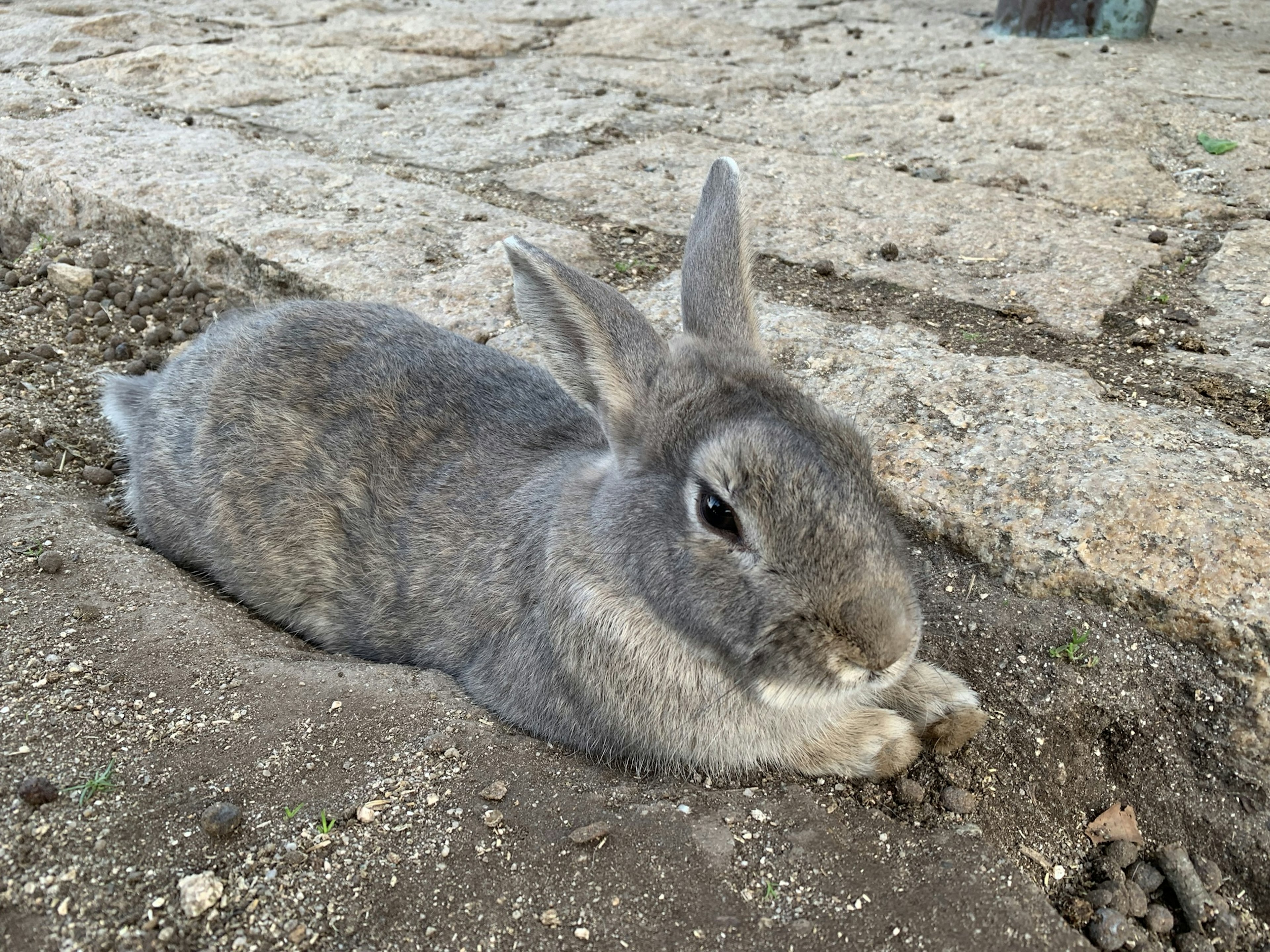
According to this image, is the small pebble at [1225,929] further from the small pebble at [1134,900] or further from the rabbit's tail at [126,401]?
the rabbit's tail at [126,401]

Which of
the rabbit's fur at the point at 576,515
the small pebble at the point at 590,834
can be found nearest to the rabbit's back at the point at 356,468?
the rabbit's fur at the point at 576,515

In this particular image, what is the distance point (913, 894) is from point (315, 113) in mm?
6350

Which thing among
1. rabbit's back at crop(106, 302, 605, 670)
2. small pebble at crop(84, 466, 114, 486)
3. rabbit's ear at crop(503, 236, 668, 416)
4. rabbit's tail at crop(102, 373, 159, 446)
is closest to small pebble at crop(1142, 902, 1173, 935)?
rabbit's ear at crop(503, 236, 668, 416)

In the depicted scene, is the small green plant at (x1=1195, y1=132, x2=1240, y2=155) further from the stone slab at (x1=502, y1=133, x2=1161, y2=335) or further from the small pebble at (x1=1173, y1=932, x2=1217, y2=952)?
the small pebble at (x1=1173, y1=932, x2=1217, y2=952)

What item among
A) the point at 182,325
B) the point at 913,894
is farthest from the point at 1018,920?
the point at 182,325

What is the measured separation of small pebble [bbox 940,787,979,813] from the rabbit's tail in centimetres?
355

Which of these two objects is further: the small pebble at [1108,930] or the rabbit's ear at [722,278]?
the rabbit's ear at [722,278]

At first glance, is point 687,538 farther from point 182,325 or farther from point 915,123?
point 915,123

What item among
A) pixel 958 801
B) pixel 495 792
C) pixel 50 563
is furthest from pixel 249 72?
pixel 958 801

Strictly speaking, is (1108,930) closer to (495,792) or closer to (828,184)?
(495,792)

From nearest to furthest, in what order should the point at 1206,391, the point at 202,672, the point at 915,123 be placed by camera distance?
the point at 202,672, the point at 1206,391, the point at 915,123

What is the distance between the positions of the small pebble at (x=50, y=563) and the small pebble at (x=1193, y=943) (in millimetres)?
3563

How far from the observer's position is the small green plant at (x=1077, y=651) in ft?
10.5

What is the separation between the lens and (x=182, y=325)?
5.39 metres
